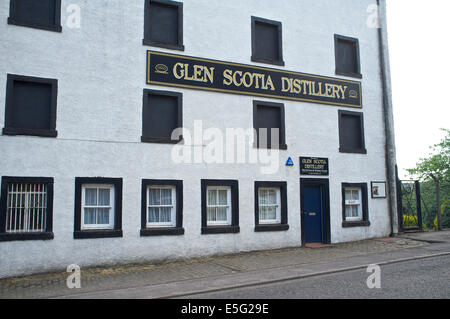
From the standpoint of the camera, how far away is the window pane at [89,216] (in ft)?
38.5

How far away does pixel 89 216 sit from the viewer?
38.7ft

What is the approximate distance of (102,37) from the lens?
1234cm

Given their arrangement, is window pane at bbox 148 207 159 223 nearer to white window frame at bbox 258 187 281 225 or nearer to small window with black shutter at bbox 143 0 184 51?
white window frame at bbox 258 187 281 225

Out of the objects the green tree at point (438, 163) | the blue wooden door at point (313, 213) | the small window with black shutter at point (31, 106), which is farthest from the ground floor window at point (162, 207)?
the green tree at point (438, 163)

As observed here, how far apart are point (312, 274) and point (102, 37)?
368 inches

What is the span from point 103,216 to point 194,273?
3461 millimetres

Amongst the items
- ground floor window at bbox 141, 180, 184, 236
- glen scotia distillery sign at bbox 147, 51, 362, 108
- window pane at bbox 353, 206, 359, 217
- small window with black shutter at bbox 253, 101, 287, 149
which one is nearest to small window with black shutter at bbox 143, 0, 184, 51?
glen scotia distillery sign at bbox 147, 51, 362, 108

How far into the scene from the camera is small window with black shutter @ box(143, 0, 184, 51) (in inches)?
520

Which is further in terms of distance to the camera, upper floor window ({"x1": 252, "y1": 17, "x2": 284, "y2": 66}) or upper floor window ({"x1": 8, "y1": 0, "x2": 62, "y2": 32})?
upper floor window ({"x1": 252, "y1": 17, "x2": 284, "y2": 66})

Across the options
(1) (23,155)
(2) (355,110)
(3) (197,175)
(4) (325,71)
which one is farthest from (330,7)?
(1) (23,155)

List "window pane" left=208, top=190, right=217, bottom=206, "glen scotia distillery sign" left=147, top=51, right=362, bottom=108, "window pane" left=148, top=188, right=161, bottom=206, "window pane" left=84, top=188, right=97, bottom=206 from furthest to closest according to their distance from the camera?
"window pane" left=208, top=190, right=217, bottom=206 < "glen scotia distillery sign" left=147, top=51, right=362, bottom=108 < "window pane" left=148, top=188, right=161, bottom=206 < "window pane" left=84, top=188, right=97, bottom=206

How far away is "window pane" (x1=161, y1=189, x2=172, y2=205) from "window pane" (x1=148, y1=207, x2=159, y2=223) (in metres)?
0.34

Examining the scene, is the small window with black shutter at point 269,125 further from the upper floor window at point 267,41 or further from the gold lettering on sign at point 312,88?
the upper floor window at point 267,41

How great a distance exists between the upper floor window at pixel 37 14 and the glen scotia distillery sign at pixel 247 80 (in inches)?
115
